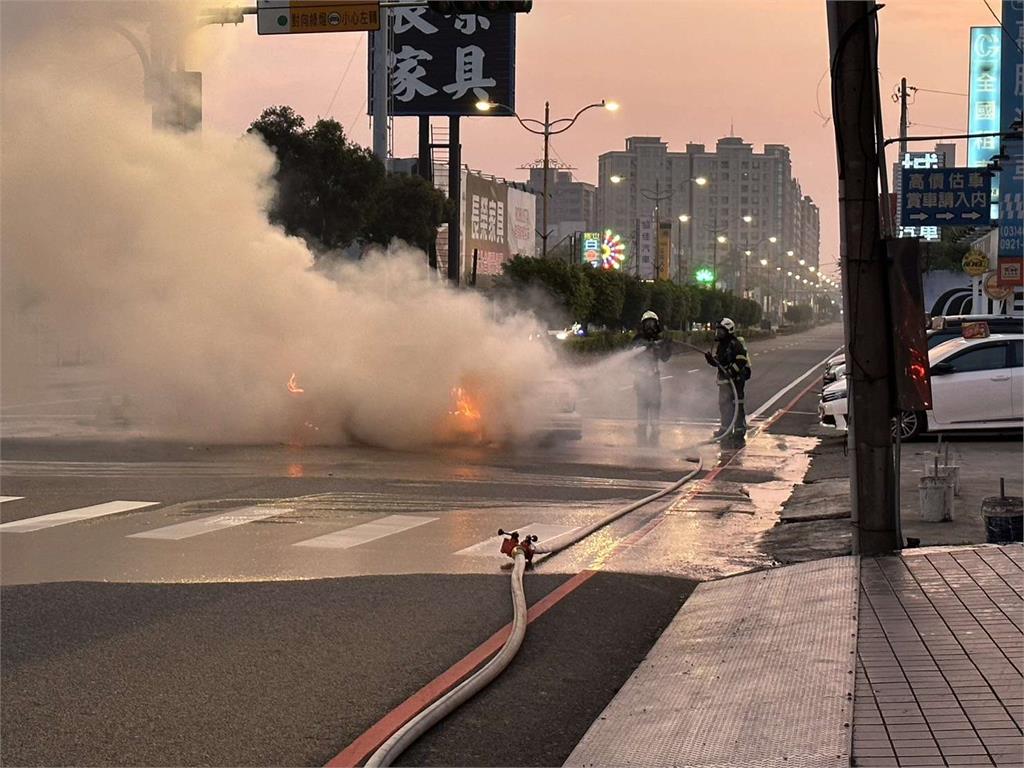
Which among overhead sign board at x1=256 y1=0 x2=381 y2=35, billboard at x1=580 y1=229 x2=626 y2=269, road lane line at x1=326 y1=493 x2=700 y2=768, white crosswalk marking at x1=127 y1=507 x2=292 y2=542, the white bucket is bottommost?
road lane line at x1=326 y1=493 x2=700 y2=768

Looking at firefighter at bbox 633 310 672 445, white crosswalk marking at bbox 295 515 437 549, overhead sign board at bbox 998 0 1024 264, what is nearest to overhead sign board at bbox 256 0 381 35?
firefighter at bbox 633 310 672 445

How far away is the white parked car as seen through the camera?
18.6 m

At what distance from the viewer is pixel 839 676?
6.14m

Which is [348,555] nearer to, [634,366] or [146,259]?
[146,259]

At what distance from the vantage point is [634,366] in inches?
862

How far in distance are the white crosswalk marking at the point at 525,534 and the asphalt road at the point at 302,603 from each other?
2.0 inches

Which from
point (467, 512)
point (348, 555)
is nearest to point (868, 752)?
point (348, 555)

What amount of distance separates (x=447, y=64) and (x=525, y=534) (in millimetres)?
43820

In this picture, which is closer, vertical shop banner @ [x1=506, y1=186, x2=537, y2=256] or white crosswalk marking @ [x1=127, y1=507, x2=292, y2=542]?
white crosswalk marking @ [x1=127, y1=507, x2=292, y2=542]

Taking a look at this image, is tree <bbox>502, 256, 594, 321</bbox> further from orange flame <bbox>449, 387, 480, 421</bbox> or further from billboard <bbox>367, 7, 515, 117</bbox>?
orange flame <bbox>449, 387, 480, 421</bbox>

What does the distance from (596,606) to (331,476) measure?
7.10 meters

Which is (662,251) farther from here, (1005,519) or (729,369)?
(1005,519)

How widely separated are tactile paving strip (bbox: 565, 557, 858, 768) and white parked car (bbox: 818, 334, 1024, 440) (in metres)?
11.0

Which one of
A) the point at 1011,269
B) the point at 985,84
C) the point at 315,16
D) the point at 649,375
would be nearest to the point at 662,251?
the point at 985,84
